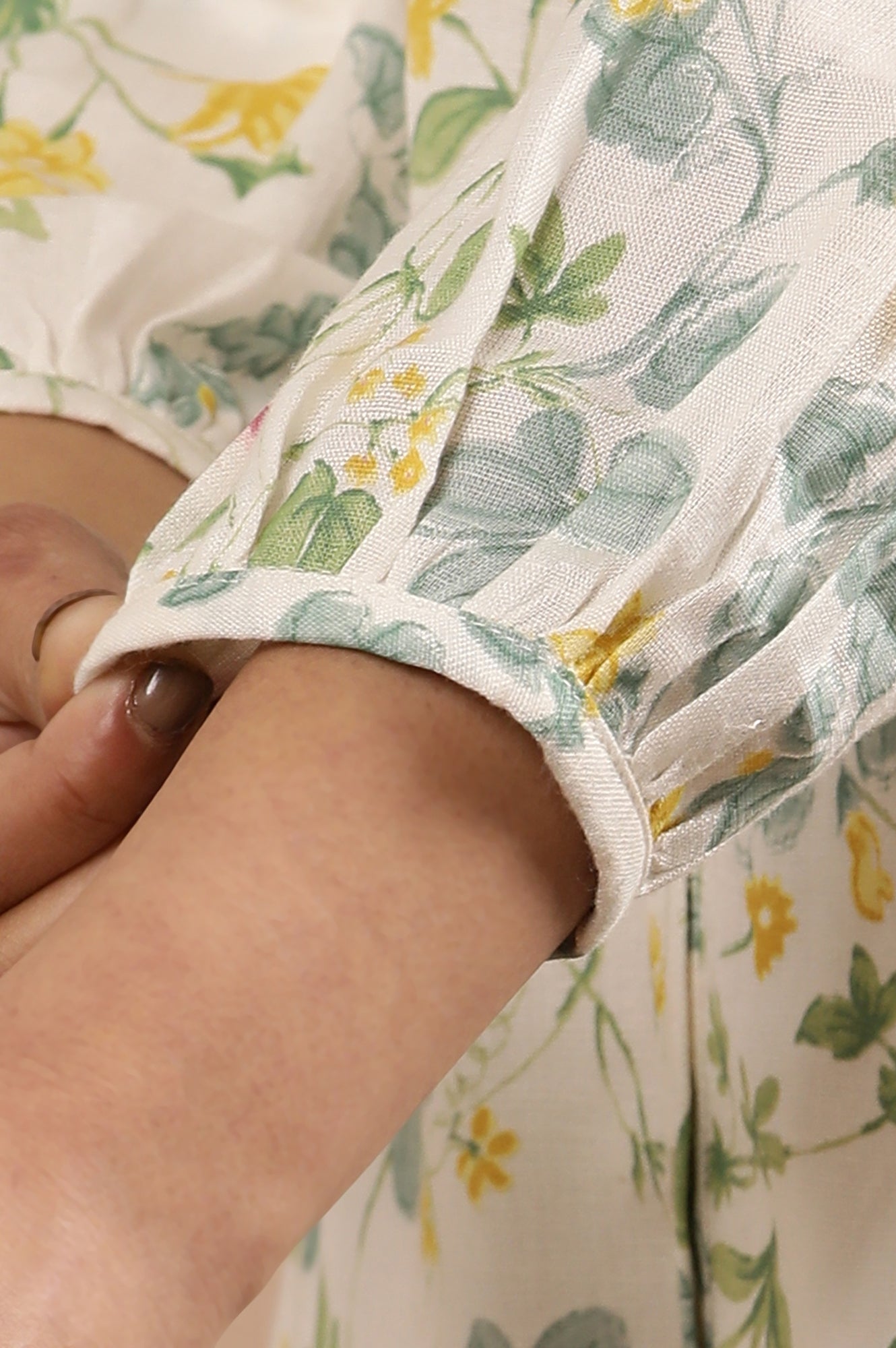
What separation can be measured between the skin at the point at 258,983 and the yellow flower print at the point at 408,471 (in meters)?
0.05

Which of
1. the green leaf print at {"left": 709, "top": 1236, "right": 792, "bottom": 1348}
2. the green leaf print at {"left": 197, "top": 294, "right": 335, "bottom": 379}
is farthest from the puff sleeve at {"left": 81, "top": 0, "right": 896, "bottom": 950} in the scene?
the green leaf print at {"left": 197, "top": 294, "right": 335, "bottom": 379}

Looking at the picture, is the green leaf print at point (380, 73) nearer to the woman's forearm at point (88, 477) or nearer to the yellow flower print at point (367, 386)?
the woman's forearm at point (88, 477)

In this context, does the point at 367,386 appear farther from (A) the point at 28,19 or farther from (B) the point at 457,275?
(A) the point at 28,19

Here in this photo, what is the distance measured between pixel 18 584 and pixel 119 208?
0.28 m

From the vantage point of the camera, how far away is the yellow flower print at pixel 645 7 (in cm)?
31

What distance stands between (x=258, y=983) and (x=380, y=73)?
1.87ft

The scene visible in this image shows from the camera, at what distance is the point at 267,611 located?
28 centimetres

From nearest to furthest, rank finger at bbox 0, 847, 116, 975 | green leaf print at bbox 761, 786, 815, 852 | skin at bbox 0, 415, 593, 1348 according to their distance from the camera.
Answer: skin at bbox 0, 415, 593, 1348 < finger at bbox 0, 847, 116, 975 < green leaf print at bbox 761, 786, 815, 852

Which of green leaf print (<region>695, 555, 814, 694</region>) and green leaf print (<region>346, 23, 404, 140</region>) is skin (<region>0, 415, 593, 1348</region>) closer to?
green leaf print (<region>695, 555, 814, 694</region>)

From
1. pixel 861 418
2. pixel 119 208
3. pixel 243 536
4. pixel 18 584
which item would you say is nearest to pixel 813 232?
pixel 861 418

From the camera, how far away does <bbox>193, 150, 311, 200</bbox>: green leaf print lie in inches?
26.8

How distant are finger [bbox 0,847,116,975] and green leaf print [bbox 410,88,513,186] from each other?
0.38 m

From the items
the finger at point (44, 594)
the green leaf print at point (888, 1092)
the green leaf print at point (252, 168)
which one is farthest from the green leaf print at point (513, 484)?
the green leaf print at point (252, 168)

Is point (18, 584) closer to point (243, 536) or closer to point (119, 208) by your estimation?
point (243, 536)
